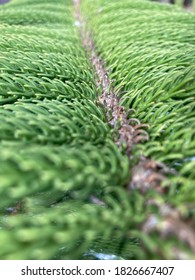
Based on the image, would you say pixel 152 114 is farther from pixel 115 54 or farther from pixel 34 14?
pixel 34 14

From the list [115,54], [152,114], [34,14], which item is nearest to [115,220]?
[152,114]

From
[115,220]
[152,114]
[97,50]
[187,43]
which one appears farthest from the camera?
[97,50]

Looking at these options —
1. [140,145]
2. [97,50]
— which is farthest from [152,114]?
[97,50]

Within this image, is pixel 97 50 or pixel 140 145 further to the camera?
pixel 97 50

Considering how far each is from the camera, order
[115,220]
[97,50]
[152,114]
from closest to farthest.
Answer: [115,220], [152,114], [97,50]
